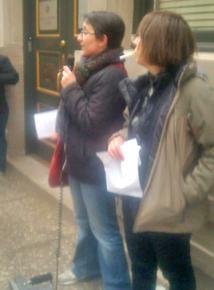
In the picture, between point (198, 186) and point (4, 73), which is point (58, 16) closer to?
point (4, 73)

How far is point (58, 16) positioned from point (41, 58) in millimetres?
702

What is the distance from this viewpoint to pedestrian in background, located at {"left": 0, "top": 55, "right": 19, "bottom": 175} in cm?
529

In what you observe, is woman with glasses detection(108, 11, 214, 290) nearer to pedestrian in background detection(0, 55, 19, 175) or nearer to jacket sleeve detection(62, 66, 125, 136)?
jacket sleeve detection(62, 66, 125, 136)

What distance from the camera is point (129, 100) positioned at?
88.5 inches

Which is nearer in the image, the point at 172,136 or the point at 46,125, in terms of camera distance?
the point at 172,136

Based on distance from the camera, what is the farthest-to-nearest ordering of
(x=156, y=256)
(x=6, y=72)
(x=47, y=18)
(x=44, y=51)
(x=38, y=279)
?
(x=44, y=51)
(x=47, y=18)
(x=6, y=72)
(x=38, y=279)
(x=156, y=256)

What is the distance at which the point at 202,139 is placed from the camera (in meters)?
1.92

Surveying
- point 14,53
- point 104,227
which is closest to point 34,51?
point 14,53

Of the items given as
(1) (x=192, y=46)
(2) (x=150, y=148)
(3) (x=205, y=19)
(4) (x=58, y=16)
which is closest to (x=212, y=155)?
(2) (x=150, y=148)

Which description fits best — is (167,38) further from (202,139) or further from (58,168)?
(58,168)

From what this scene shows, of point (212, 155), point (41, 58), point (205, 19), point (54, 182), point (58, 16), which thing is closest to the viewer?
point (212, 155)

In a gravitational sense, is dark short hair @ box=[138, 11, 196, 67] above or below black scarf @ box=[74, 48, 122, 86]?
above

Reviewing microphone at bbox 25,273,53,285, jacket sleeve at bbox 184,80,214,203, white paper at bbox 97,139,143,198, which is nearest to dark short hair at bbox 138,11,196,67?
jacket sleeve at bbox 184,80,214,203

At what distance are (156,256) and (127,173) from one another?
0.49 metres
